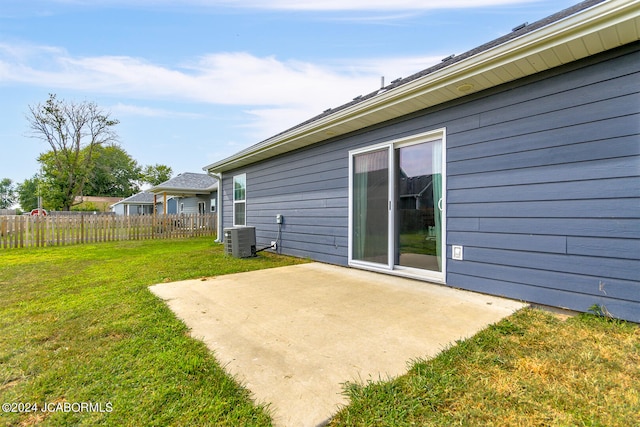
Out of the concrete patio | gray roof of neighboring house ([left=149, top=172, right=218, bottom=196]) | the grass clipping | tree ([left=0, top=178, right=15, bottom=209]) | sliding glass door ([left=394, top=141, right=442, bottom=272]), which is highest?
tree ([left=0, top=178, right=15, bottom=209])

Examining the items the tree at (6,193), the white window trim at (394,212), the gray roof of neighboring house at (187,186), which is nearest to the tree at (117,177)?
the gray roof of neighboring house at (187,186)

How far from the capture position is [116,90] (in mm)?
10086

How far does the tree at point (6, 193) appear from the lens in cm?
5985

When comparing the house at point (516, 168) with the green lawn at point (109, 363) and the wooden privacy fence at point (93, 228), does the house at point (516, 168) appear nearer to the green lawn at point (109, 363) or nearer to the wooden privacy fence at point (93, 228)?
the green lawn at point (109, 363)

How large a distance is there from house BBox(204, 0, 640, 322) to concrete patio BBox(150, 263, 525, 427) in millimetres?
477

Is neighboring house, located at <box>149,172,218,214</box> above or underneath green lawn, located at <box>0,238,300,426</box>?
above

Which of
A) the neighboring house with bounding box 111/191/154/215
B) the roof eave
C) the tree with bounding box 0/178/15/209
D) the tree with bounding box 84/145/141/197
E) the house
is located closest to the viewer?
the roof eave

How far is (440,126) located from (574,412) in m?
3.01

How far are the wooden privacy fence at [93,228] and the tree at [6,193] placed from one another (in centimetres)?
7604

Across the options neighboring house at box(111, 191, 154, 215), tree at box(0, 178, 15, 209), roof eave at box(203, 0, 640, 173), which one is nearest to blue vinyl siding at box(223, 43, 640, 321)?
roof eave at box(203, 0, 640, 173)

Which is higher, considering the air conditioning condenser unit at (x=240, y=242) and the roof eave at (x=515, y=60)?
the roof eave at (x=515, y=60)

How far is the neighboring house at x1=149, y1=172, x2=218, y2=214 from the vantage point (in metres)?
14.3

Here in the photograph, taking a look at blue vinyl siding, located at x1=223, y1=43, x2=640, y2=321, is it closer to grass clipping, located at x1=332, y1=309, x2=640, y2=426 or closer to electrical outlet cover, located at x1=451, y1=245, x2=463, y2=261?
electrical outlet cover, located at x1=451, y1=245, x2=463, y2=261

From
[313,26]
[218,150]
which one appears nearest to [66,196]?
[218,150]
